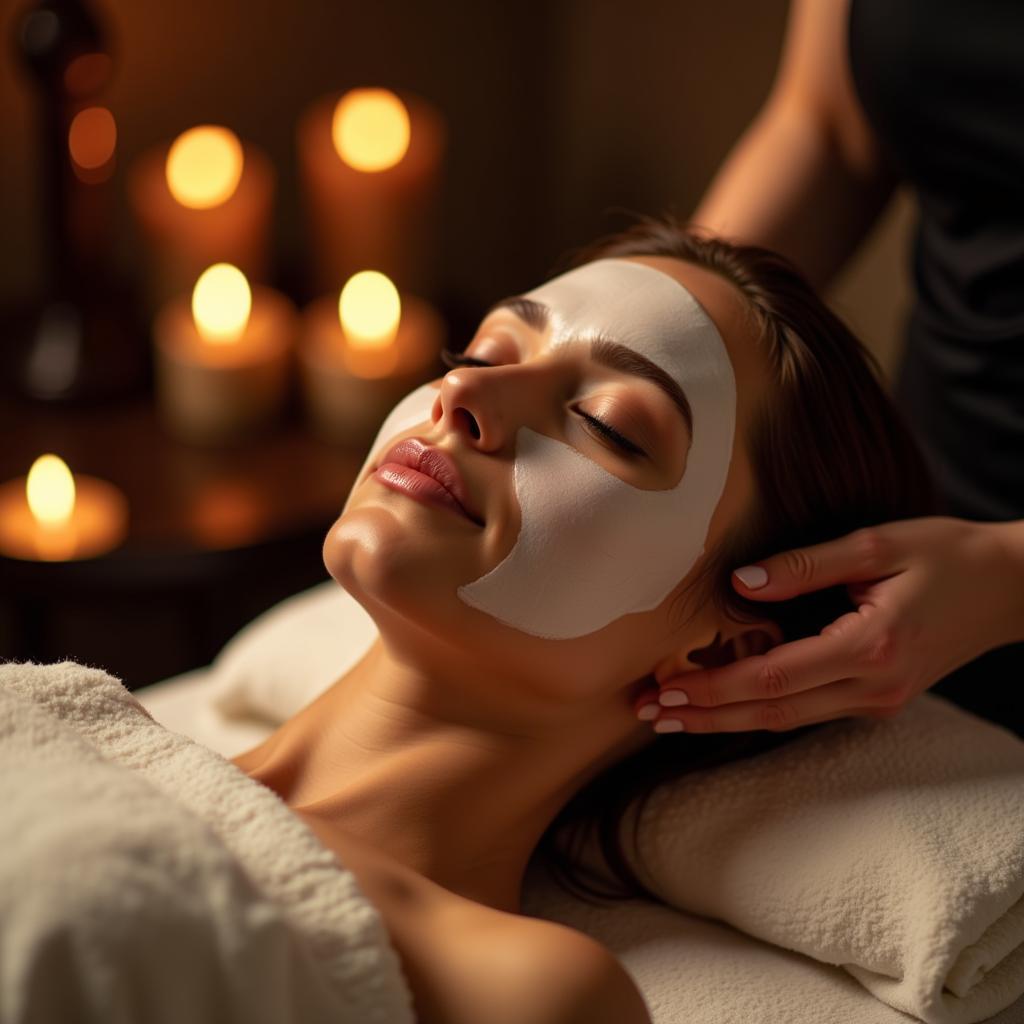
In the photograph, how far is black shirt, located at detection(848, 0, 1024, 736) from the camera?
114 centimetres

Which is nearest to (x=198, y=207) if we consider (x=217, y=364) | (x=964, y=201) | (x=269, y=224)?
(x=217, y=364)

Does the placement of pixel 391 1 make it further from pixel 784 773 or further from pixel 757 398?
pixel 784 773

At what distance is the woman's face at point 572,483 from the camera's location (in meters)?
0.87

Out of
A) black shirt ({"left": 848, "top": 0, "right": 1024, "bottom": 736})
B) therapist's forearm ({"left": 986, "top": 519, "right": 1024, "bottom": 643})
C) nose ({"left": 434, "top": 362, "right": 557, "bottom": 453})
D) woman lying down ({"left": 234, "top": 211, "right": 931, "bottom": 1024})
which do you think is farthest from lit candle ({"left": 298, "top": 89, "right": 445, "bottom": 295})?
therapist's forearm ({"left": 986, "top": 519, "right": 1024, "bottom": 643})

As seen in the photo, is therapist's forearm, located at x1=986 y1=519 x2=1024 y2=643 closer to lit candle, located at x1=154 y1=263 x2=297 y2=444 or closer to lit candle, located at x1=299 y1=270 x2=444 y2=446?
lit candle, located at x1=299 y1=270 x2=444 y2=446

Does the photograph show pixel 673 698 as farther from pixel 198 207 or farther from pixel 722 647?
pixel 198 207

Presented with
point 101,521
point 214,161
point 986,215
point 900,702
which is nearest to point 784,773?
point 900,702

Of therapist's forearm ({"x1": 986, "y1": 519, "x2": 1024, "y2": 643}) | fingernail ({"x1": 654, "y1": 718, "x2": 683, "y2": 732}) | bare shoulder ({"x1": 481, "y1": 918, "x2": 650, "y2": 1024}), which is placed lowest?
bare shoulder ({"x1": 481, "y1": 918, "x2": 650, "y2": 1024})

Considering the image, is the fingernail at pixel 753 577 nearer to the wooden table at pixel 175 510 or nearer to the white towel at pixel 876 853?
the white towel at pixel 876 853

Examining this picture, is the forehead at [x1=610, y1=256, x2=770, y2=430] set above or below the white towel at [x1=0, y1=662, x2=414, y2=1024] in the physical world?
above

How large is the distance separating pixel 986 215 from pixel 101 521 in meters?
0.92

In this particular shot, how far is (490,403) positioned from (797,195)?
1.80ft

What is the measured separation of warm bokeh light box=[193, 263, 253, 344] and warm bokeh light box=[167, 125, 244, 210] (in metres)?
0.12

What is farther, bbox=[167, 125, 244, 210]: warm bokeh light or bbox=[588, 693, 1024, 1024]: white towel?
bbox=[167, 125, 244, 210]: warm bokeh light
